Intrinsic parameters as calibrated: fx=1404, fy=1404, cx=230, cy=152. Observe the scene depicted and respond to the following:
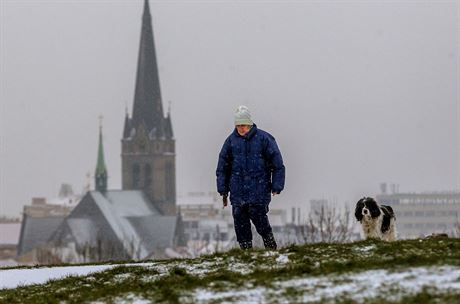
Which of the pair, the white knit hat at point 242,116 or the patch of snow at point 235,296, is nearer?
the patch of snow at point 235,296

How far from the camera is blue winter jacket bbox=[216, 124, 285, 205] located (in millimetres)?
19375

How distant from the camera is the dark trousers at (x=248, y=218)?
1966 cm

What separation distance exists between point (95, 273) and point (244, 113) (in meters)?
3.09

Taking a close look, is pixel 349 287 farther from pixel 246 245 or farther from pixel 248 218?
pixel 246 245

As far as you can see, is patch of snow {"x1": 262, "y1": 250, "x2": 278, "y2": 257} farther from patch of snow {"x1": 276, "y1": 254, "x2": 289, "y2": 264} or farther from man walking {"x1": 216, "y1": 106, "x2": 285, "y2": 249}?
man walking {"x1": 216, "y1": 106, "x2": 285, "y2": 249}

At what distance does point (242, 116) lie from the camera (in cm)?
1925

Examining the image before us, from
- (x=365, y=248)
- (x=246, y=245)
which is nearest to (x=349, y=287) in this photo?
(x=365, y=248)

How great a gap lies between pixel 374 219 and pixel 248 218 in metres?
2.42

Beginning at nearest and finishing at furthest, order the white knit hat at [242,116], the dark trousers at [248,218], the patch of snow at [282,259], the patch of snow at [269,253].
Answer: the patch of snow at [282,259] → the patch of snow at [269,253] → the white knit hat at [242,116] → the dark trousers at [248,218]

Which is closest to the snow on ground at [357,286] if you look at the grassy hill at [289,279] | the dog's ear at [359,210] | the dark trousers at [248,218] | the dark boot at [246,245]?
the grassy hill at [289,279]

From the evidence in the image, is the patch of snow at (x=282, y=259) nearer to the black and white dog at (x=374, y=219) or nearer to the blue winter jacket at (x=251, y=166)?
the blue winter jacket at (x=251, y=166)

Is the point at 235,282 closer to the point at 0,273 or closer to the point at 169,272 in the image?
the point at 169,272

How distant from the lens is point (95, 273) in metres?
18.0

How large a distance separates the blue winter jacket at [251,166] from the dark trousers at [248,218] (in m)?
0.12
